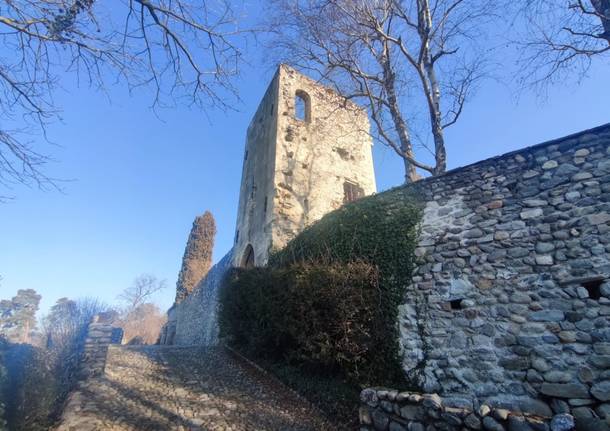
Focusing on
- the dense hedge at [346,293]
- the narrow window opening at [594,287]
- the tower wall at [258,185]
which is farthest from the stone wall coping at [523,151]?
the tower wall at [258,185]

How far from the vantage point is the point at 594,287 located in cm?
395

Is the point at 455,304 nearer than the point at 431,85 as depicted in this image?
Yes

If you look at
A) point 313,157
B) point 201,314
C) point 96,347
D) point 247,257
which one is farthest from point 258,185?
point 96,347

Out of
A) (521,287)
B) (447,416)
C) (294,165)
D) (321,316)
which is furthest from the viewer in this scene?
(294,165)

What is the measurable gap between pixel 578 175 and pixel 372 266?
3.29 metres

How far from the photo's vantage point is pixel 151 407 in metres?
4.41

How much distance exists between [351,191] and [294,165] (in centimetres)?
234

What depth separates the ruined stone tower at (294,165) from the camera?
32.3ft

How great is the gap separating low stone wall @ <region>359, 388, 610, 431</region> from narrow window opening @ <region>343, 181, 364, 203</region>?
7849mm

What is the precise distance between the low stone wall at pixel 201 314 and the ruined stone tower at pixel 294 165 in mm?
1743

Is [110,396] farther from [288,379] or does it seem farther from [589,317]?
[589,317]

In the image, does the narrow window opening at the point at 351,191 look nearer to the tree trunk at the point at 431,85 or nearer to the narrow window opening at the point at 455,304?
the tree trunk at the point at 431,85

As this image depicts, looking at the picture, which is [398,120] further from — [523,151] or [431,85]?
[523,151]

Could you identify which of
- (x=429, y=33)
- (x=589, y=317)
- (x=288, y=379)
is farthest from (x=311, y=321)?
(x=429, y=33)
